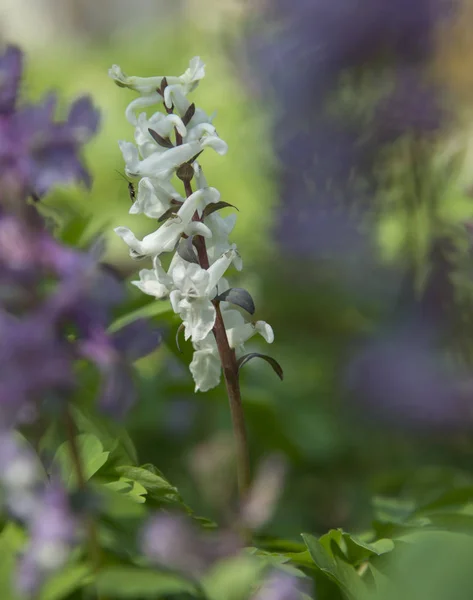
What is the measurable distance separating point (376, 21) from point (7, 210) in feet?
3.97

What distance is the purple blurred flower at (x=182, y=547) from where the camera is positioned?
0.57 metres

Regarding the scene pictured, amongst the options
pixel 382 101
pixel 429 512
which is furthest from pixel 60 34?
pixel 429 512

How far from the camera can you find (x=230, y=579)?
59cm

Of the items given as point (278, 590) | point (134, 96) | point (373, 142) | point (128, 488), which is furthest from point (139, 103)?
point (134, 96)

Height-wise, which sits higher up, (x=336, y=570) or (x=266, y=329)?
(x=266, y=329)

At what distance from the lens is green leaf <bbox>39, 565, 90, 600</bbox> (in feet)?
2.00

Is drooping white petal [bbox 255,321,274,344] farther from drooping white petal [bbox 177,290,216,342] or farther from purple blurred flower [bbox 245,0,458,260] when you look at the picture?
purple blurred flower [bbox 245,0,458,260]

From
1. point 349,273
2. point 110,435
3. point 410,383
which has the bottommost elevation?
point 110,435

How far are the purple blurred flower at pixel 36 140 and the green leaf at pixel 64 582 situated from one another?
0.94 feet

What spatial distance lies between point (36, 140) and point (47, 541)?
30cm

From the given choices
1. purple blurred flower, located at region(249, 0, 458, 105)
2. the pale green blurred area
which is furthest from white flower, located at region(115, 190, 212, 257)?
purple blurred flower, located at region(249, 0, 458, 105)

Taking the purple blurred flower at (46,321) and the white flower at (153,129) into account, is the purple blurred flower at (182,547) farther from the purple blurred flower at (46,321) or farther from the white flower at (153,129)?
the white flower at (153,129)

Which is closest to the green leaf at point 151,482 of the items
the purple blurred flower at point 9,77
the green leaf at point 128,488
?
the green leaf at point 128,488

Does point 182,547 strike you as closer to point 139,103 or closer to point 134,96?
point 139,103
